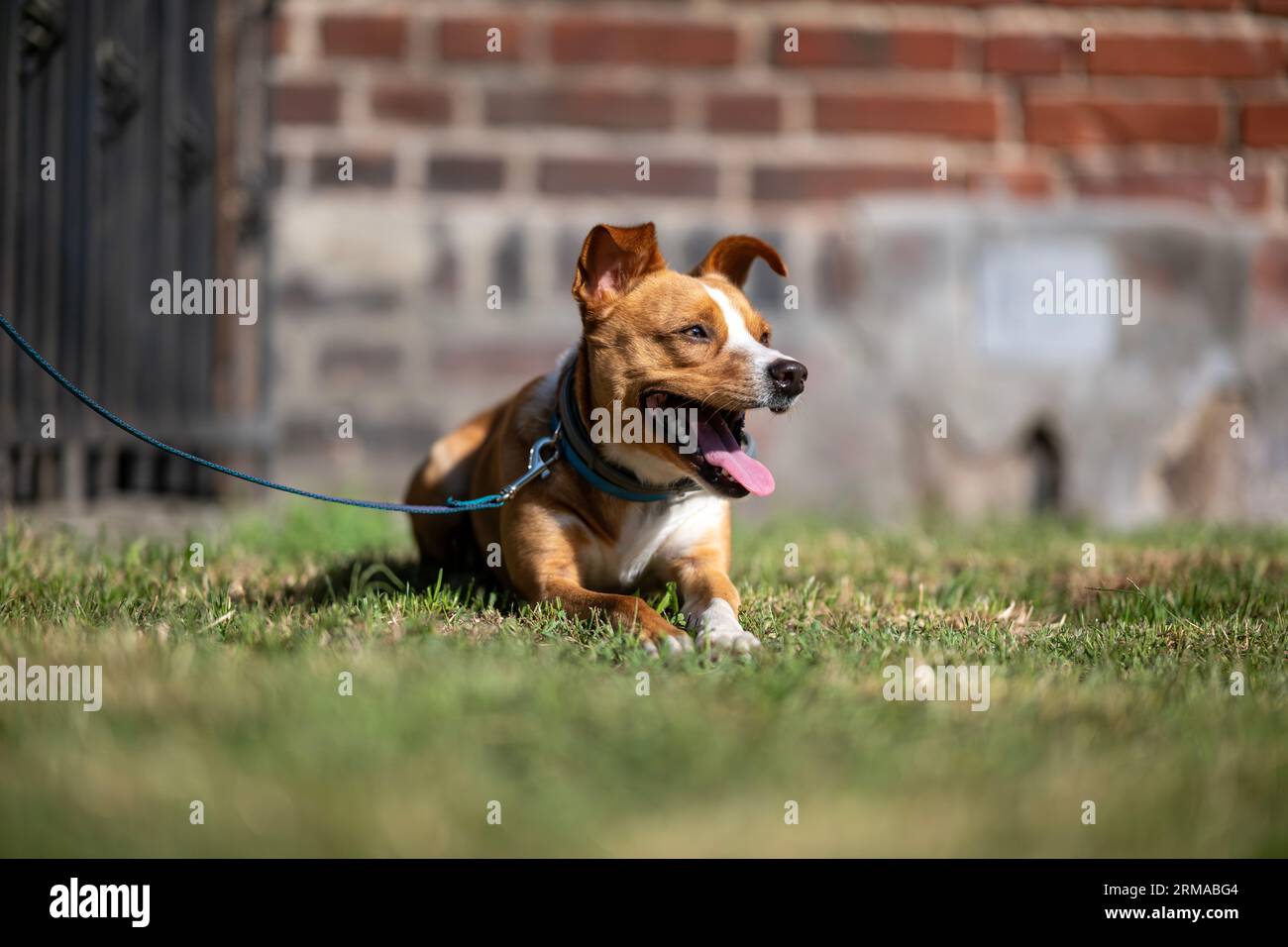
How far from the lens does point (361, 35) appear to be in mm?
6352

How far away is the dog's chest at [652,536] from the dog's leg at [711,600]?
0.16ft

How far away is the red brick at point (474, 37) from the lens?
6.36m

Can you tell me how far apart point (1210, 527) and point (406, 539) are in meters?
3.64

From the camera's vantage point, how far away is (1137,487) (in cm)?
663

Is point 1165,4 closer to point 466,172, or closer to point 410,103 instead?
point 466,172

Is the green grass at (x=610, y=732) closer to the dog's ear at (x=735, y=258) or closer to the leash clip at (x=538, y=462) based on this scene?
the leash clip at (x=538, y=462)

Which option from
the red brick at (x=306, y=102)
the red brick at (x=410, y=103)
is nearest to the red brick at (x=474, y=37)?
the red brick at (x=410, y=103)

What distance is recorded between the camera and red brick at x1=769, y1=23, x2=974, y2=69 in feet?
21.1

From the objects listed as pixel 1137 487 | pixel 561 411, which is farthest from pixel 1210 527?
pixel 561 411

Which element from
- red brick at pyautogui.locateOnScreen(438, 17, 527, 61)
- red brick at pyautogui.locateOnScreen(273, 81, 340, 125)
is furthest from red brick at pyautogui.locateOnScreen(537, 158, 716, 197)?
red brick at pyautogui.locateOnScreen(273, 81, 340, 125)

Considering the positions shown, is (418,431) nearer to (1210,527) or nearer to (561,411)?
(561,411)

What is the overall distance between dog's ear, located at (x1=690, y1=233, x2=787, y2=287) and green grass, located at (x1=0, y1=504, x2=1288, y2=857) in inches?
42.3

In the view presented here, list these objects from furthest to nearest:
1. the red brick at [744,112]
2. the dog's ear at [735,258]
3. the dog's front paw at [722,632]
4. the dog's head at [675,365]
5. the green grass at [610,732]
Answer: the red brick at [744,112] → the dog's ear at [735,258] → the dog's head at [675,365] → the dog's front paw at [722,632] → the green grass at [610,732]

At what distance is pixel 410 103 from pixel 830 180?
216 centimetres
